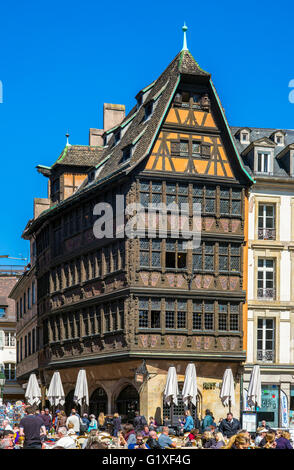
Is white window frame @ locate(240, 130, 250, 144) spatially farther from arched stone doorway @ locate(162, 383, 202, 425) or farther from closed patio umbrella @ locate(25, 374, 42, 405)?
closed patio umbrella @ locate(25, 374, 42, 405)

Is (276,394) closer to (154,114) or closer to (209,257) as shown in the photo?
(209,257)

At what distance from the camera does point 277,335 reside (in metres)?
43.7

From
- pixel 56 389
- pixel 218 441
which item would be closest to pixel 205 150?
pixel 56 389

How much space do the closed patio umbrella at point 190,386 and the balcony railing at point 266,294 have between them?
7367 mm

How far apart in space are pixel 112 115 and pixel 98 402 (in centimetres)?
1696

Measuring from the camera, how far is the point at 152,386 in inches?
A: 1561

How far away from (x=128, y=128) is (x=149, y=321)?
1144 centimetres

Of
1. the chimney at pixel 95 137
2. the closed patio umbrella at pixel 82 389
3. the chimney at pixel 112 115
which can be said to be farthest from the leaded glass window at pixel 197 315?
the chimney at pixel 112 115

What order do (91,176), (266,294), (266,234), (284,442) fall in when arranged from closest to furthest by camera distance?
(284,442), (266,294), (266,234), (91,176)

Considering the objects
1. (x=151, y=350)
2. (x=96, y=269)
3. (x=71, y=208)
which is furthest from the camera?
(x=71, y=208)

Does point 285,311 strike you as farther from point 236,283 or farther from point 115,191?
point 115,191

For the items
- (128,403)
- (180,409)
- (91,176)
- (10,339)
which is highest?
(91,176)

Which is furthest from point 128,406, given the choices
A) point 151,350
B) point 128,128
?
point 128,128

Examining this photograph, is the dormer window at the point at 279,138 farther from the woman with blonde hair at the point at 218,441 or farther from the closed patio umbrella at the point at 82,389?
the woman with blonde hair at the point at 218,441
